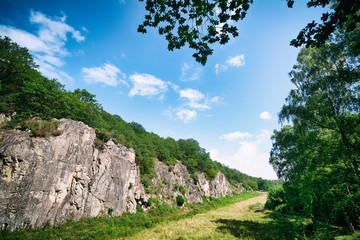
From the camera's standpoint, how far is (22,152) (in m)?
13.4

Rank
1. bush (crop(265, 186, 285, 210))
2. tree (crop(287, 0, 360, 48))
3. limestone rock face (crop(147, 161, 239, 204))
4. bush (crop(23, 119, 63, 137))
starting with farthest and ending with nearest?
limestone rock face (crop(147, 161, 239, 204)) → bush (crop(265, 186, 285, 210)) → bush (crop(23, 119, 63, 137)) → tree (crop(287, 0, 360, 48))

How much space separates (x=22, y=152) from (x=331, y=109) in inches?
1059

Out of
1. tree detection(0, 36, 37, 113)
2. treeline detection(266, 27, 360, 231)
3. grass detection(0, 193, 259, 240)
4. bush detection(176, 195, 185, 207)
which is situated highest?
tree detection(0, 36, 37, 113)

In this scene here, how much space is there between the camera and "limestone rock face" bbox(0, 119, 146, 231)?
12281 mm

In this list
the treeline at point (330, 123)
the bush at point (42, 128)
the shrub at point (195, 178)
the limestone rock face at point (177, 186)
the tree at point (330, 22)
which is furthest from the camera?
the shrub at point (195, 178)

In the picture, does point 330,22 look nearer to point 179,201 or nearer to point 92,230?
point 92,230

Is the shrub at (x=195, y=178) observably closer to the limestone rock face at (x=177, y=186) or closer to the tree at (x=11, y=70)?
the limestone rock face at (x=177, y=186)

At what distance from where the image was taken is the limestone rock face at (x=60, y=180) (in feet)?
40.3

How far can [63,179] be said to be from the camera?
51.9ft

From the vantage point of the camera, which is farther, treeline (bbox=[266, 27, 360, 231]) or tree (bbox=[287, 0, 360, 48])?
treeline (bbox=[266, 27, 360, 231])

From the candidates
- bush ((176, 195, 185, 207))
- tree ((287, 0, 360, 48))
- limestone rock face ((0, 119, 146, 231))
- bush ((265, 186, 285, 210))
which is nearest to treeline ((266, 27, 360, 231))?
tree ((287, 0, 360, 48))

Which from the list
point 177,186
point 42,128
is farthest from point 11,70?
point 177,186

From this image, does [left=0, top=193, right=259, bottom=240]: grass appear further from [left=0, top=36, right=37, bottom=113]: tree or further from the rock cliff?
[left=0, top=36, right=37, bottom=113]: tree

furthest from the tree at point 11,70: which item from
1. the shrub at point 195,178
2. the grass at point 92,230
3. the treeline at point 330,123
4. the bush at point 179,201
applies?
the shrub at point 195,178
